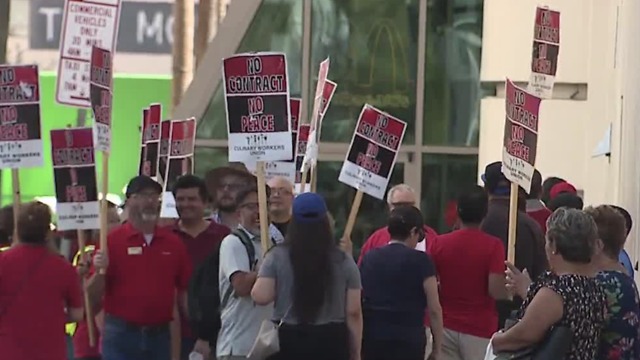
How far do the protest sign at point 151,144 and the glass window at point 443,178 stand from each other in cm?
571

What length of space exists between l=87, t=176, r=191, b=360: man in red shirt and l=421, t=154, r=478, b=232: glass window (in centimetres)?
864

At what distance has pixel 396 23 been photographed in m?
19.5

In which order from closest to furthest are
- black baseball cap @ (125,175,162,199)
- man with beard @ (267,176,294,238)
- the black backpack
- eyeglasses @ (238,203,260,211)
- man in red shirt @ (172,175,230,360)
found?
eyeglasses @ (238,203,260,211), man with beard @ (267,176,294,238), the black backpack, black baseball cap @ (125,175,162,199), man in red shirt @ (172,175,230,360)

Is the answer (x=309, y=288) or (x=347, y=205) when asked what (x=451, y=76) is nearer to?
(x=347, y=205)

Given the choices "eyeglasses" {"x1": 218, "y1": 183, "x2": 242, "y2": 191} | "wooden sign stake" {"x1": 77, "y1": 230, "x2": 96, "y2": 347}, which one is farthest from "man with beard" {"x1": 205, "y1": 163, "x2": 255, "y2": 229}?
"wooden sign stake" {"x1": 77, "y1": 230, "x2": 96, "y2": 347}

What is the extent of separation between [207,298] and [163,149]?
4.27 metres

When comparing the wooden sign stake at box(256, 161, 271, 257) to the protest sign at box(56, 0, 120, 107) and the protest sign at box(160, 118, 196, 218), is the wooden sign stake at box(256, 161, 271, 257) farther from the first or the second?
the protest sign at box(160, 118, 196, 218)

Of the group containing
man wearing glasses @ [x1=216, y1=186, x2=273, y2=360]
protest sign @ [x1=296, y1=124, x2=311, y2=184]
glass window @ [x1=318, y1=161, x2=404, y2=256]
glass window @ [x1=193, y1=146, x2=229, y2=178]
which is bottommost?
glass window @ [x1=318, y1=161, x2=404, y2=256]

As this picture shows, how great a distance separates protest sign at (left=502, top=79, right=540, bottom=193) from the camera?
396 inches

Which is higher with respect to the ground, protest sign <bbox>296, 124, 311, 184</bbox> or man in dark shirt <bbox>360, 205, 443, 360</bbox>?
protest sign <bbox>296, 124, 311, 184</bbox>

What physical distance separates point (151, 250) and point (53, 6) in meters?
46.1

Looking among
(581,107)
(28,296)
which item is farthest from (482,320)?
(581,107)

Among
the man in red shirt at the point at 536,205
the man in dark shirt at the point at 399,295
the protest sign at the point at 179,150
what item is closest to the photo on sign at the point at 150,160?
→ the protest sign at the point at 179,150

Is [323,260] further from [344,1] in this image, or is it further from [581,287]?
[344,1]
